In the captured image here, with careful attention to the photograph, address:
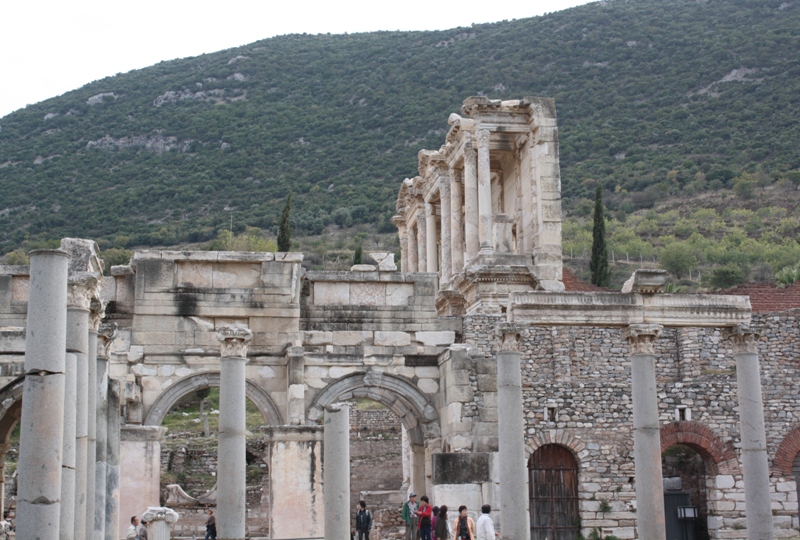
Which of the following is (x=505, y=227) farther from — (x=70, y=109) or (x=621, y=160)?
(x=70, y=109)

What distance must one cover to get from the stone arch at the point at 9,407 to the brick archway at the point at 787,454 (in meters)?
20.0

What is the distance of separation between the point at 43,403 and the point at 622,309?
13.8m

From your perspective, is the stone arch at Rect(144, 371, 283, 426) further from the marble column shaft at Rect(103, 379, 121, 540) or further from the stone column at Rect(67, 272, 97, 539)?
the stone column at Rect(67, 272, 97, 539)

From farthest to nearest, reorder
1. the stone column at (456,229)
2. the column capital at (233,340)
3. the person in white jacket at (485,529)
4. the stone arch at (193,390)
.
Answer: the stone column at (456,229) < the stone arch at (193,390) < the column capital at (233,340) < the person in white jacket at (485,529)

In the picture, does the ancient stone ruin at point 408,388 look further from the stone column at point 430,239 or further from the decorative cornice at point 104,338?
the stone column at point 430,239

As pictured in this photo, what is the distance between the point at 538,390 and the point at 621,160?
58.2 meters

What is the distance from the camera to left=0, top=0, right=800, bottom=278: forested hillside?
83.2 metres

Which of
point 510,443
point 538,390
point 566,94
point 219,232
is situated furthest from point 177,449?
point 566,94

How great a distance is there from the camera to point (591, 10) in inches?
4478

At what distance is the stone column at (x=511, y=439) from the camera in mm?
22828

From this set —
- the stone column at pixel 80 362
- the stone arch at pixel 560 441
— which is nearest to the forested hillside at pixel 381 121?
the stone arch at pixel 560 441

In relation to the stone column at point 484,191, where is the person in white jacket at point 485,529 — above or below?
below

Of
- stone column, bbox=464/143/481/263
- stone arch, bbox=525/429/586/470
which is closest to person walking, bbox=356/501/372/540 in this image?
stone arch, bbox=525/429/586/470

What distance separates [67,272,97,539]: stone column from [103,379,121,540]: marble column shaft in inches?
140
